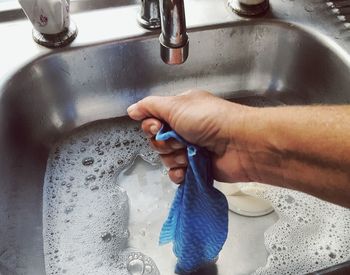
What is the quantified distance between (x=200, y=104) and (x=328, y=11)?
32 cm

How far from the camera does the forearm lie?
0.49 m

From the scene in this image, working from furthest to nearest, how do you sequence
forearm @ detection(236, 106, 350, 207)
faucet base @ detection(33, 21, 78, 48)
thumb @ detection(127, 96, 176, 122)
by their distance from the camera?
1. faucet base @ detection(33, 21, 78, 48)
2. thumb @ detection(127, 96, 176, 122)
3. forearm @ detection(236, 106, 350, 207)

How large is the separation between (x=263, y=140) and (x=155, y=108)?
15 centimetres

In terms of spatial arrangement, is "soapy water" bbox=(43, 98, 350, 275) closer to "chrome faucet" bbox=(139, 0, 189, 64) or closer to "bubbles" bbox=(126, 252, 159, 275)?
"bubbles" bbox=(126, 252, 159, 275)

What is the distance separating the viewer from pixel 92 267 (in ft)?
2.15

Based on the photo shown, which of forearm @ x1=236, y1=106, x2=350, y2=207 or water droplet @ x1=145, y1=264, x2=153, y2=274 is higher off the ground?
forearm @ x1=236, y1=106, x2=350, y2=207

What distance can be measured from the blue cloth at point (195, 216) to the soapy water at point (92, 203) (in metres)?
0.07

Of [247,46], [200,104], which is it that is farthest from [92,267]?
[247,46]

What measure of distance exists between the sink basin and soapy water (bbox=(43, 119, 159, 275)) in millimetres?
18

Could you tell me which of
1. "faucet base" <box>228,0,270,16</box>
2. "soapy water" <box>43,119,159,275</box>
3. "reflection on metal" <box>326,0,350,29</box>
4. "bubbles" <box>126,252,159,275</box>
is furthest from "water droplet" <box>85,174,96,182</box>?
"reflection on metal" <box>326,0,350,29</box>

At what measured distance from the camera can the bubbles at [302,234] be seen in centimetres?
66

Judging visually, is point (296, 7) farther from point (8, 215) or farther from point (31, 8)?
point (8, 215)

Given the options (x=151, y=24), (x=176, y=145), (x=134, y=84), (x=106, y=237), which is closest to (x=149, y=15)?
(x=151, y=24)

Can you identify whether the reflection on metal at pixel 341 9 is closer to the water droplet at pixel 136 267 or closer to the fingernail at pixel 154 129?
the fingernail at pixel 154 129
